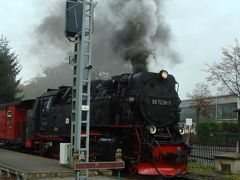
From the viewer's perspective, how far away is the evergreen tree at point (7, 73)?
41094mm

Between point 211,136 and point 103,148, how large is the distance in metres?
7.53

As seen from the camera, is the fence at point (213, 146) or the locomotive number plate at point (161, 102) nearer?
the locomotive number plate at point (161, 102)

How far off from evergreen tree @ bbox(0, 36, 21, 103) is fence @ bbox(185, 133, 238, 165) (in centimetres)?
2580

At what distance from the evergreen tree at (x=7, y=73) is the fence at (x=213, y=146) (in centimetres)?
2580

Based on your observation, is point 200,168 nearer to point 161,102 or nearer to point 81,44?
point 161,102

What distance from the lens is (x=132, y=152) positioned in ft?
46.2

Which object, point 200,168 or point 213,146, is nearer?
point 200,168

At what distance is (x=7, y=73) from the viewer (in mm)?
41594

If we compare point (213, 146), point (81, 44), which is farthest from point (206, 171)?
point (81, 44)

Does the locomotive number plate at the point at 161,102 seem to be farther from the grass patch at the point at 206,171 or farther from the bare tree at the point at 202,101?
the bare tree at the point at 202,101

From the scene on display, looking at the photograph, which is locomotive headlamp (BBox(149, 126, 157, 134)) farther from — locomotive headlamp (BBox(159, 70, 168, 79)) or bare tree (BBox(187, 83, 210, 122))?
bare tree (BBox(187, 83, 210, 122))

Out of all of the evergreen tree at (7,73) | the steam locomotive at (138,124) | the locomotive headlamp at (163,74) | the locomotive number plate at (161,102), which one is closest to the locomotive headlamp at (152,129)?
the steam locomotive at (138,124)

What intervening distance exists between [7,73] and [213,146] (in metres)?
27.6

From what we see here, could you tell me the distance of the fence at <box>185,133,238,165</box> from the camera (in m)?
19.0
